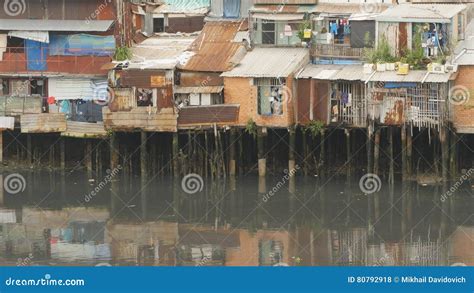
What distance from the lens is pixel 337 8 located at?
5969cm

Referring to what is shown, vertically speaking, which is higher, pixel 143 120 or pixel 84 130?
pixel 143 120

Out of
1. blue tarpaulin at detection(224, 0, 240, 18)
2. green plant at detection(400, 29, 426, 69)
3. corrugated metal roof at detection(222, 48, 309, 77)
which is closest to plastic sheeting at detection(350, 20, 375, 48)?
green plant at detection(400, 29, 426, 69)

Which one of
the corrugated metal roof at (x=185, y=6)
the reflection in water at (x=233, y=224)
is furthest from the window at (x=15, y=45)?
the corrugated metal roof at (x=185, y=6)

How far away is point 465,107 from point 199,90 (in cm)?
843

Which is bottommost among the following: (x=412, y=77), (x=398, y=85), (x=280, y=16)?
(x=398, y=85)

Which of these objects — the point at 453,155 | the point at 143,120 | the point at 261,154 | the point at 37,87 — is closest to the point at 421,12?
the point at 453,155

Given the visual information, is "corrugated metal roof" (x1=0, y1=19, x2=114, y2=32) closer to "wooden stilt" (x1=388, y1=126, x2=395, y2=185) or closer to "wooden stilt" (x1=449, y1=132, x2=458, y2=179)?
"wooden stilt" (x1=388, y1=126, x2=395, y2=185)

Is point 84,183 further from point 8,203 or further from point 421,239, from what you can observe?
point 421,239

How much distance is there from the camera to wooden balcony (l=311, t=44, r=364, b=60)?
58.2 meters

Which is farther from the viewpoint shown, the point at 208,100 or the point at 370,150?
the point at 208,100

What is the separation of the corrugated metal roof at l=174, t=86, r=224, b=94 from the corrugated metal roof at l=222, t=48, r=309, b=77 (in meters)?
0.68

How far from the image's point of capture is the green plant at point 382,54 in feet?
187

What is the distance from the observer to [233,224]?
53656 mm

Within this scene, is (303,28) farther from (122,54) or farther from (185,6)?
(185,6)
